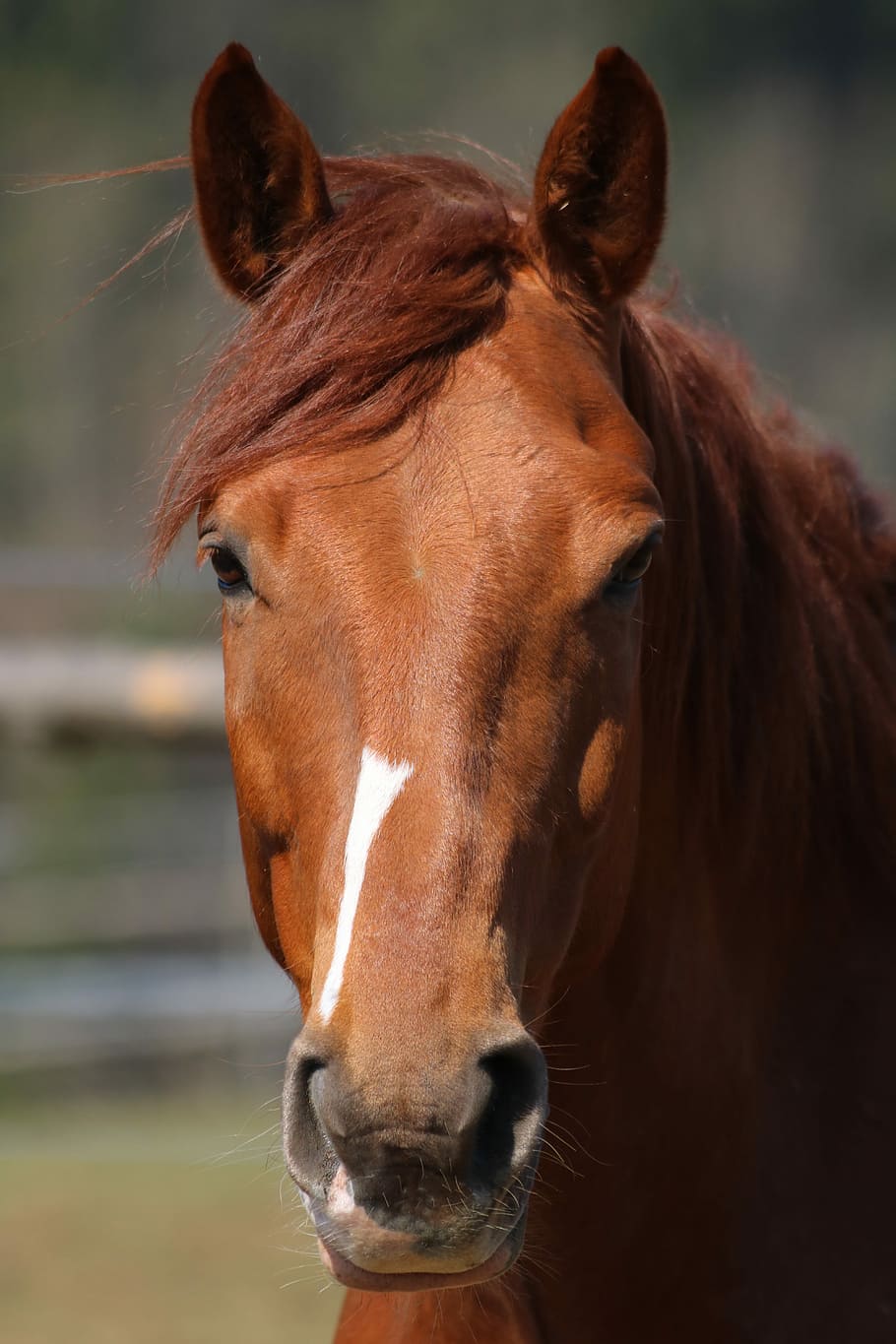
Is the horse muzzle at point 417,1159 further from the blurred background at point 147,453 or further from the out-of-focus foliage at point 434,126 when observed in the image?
the out-of-focus foliage at point 434,126

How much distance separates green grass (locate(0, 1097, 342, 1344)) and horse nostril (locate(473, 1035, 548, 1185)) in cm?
291

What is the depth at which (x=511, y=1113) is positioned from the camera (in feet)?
5.53

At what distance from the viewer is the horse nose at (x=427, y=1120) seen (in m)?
1.60

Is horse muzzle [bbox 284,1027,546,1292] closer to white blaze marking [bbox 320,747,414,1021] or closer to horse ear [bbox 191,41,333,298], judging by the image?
white blaze marking [bbox 320,747,414,1021]

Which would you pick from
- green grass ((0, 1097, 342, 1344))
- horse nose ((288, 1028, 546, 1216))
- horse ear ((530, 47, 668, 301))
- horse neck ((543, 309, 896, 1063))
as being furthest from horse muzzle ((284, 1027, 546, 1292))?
green grass ((0, 1097, 342, 1344))

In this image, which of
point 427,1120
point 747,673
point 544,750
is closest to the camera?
point 427,1120

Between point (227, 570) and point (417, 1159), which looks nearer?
point (417, 1159)

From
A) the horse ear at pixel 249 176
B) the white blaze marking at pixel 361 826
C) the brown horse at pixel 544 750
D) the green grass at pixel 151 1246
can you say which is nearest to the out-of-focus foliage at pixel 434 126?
the green grass at pixel 151 1246

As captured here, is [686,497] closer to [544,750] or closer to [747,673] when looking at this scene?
[747,673]

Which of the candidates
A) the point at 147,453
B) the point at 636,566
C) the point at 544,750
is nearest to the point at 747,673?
the point at 636,566

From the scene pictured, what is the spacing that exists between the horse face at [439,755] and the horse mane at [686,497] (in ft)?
0.29

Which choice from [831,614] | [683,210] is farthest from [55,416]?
[831,614]

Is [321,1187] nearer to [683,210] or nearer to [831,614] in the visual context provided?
[831,614]

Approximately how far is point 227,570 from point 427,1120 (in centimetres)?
79
